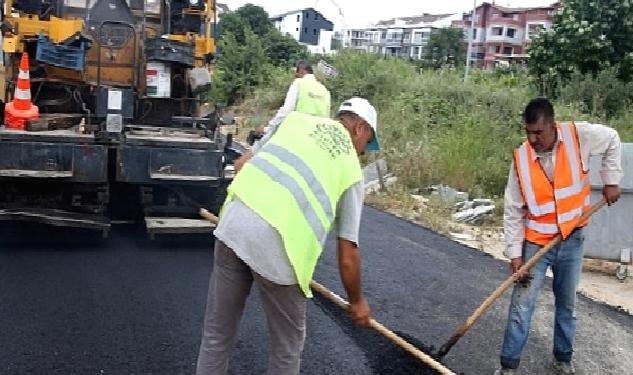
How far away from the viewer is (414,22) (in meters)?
83.9

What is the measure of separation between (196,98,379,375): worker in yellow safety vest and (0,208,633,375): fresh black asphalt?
35.5 inches

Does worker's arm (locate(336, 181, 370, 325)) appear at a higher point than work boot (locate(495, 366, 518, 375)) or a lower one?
higher

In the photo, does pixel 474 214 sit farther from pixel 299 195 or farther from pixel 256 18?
pixel 256 18

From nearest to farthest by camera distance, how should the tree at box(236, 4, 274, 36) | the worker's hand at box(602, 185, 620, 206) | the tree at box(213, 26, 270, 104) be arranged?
1. the worker's hand at box(602, 185, 620, 206)
2. the tree at box(213, 26, 270, 104)
3. the tree at box(236, 4, 274, 36)

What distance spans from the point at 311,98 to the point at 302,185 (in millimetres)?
3592

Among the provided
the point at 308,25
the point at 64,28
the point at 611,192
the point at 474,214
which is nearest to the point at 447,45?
the point at 308,25

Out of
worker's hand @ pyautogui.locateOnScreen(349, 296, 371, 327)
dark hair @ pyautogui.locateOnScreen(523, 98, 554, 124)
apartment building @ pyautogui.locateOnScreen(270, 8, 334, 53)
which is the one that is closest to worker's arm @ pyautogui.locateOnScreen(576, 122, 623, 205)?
dark hair @ pyautogui.locateOnScreen(523, 98, 554, 124)

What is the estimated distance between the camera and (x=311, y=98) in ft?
19.1

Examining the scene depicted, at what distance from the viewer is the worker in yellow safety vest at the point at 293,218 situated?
231cm

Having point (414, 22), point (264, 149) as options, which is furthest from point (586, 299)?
point (414, 22)

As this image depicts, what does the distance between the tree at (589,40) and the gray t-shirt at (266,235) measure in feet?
36.9

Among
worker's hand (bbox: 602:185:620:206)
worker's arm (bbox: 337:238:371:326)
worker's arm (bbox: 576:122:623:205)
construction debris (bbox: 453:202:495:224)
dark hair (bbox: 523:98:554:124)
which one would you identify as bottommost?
construction debris (bbox: 453:202:495:224)

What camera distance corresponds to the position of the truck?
192 inches

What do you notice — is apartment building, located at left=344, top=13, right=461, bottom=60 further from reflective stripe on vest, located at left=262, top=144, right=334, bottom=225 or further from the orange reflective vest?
reflective stripe on vest, located at left=262, top=144, right=334, bottom=225
